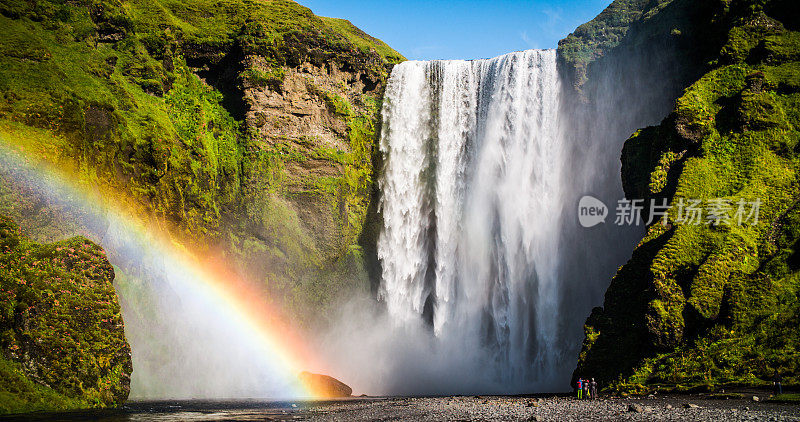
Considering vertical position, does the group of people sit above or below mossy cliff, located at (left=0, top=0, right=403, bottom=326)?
below

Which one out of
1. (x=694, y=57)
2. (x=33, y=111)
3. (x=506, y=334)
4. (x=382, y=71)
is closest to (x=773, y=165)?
(x=694, y=57)

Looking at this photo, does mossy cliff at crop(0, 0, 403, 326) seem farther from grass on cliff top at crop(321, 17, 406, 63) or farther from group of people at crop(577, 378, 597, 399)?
group of people at crop(577, 378, 597, 399)

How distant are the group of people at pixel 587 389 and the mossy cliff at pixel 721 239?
3.11ft

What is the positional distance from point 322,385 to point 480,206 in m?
17.0

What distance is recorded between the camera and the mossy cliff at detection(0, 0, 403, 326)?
3328cm

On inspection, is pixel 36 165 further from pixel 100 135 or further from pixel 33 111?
pixel 100 135

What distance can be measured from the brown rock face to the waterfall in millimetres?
7791

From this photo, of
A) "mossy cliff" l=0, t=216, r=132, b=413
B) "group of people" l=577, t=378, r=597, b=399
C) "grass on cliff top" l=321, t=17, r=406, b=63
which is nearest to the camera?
"mossy cliff" l=0, t=216, r=132, b=413

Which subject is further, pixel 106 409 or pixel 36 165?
pixel 36 165

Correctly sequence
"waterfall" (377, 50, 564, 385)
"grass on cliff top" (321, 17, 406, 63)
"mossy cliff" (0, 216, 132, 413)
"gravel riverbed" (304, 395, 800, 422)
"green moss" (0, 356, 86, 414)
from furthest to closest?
"grass on cliff top" (321, 17, 406, 63), "waterfall" (377, 50, 564, 385), "mossy cliff" (0, 216, 132, 413), "green moss" (0, 356, 86, 414), "gravel riverbed" (304, 395, 800, 422)

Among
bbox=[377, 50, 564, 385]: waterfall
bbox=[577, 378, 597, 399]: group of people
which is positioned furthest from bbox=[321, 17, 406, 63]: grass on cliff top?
bbox=[577, 378, 597, 399]: group of people

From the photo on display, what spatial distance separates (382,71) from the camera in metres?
46.9

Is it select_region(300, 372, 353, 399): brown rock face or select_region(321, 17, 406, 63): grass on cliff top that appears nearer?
select_region(300, 372, 353, 399): brown rock face

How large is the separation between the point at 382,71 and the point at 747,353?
112 feet
